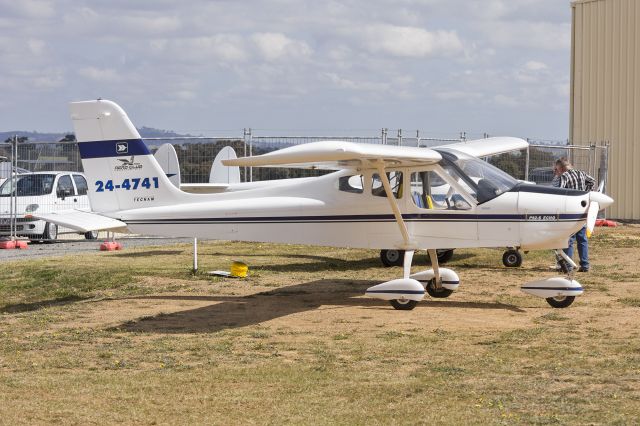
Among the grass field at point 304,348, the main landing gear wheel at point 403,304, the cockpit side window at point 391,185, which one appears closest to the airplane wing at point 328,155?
the cockpit side window at point 391,185

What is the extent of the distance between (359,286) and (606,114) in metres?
20.7

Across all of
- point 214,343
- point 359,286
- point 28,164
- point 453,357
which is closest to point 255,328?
point 214,343

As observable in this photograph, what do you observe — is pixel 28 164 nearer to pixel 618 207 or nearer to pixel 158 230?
Answer: pixel 158 230

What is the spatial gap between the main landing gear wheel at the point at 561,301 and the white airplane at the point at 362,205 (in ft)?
0.05

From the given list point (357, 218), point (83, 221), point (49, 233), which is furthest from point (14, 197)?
point (357, 218)

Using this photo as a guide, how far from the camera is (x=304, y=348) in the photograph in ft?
35.9

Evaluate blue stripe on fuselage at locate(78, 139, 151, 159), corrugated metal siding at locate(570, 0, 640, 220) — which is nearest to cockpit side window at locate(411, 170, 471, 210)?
blue stripe on fuselage at locate(78, 139, 151, 159)

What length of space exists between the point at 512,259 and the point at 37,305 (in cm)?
832

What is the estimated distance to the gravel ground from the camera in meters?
21.5

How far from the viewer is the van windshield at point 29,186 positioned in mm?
25480

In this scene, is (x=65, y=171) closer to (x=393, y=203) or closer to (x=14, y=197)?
(x=14, y=197)

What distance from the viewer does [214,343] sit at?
11.2 m

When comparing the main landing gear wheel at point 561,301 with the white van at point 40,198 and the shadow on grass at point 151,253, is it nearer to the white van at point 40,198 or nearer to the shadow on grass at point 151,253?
the shadow on grass at point 151,253

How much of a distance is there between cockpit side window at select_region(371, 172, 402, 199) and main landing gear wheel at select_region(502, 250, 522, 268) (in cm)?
488
